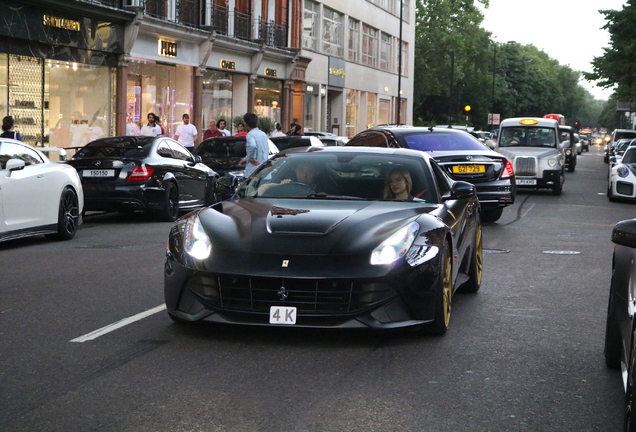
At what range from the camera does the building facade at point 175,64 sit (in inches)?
1108

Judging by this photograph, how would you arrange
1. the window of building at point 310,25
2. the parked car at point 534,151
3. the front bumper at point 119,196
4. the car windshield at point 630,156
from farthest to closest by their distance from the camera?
the window of building at point 310,25, the parked car at point 534,151, the car windshield at point 630,156, the front bumper at point 119,196

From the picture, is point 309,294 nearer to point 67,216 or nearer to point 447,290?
point 447,290

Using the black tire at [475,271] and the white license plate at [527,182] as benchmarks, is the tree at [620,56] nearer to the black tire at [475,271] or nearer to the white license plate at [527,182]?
the white license plate at [527,182]

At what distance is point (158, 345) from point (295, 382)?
1.38 m

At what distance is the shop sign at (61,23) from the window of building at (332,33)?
2599 cm

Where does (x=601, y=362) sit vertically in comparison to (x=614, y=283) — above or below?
below

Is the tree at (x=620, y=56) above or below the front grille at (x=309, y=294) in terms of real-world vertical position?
above

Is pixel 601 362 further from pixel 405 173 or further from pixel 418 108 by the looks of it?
pixel 418 108

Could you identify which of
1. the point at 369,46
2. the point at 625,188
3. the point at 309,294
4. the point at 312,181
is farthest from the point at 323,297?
the point at 369,46

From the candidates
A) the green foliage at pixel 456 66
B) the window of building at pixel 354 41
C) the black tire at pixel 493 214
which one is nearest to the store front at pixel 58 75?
the black tire at pixel 493 214

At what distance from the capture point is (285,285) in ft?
23.0

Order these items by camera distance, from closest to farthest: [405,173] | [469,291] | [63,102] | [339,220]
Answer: [339,220], [405,173], [469,291], [63,102]

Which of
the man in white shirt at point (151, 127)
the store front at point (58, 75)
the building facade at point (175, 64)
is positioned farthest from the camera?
the building facade at point (175, 64)

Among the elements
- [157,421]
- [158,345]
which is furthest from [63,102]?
[157,421]
